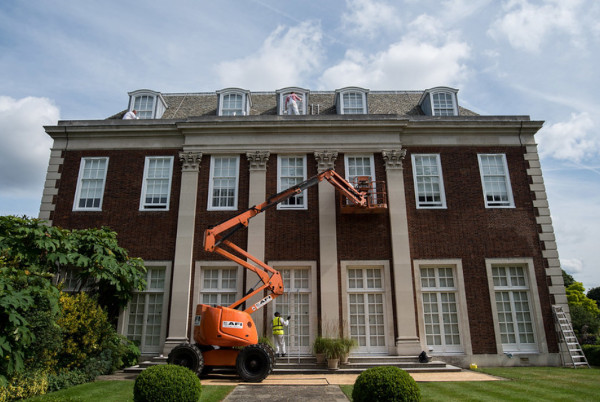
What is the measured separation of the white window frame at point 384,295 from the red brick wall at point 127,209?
7250 mm

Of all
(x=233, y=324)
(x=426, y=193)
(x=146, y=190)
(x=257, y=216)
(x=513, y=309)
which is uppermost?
(x=146, y=190)

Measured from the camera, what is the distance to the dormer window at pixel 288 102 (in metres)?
18.8

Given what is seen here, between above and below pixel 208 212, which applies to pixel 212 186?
above

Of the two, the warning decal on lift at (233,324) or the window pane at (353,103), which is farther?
the window pane at (353,103)

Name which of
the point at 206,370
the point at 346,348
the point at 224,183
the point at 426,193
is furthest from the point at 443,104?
the point at 206,370

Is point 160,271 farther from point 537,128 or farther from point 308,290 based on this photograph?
point 537,128

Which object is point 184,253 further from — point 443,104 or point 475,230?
point 443,104

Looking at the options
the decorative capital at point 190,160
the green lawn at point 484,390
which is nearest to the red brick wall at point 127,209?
the decorative capital at point 190,160

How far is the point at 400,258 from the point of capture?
51.9 ft

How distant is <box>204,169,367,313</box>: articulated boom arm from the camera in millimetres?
13312

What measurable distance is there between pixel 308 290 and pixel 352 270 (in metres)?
2.00

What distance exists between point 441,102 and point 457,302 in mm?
9478

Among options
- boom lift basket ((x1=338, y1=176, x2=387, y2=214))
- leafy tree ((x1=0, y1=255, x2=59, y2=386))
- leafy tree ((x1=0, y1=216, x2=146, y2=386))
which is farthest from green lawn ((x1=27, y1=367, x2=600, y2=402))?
boom lift basket ((x1=338, y1=176, x2=387, y2=214))

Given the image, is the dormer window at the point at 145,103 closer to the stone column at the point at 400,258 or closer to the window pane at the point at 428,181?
the stone column at the point at 400,258
